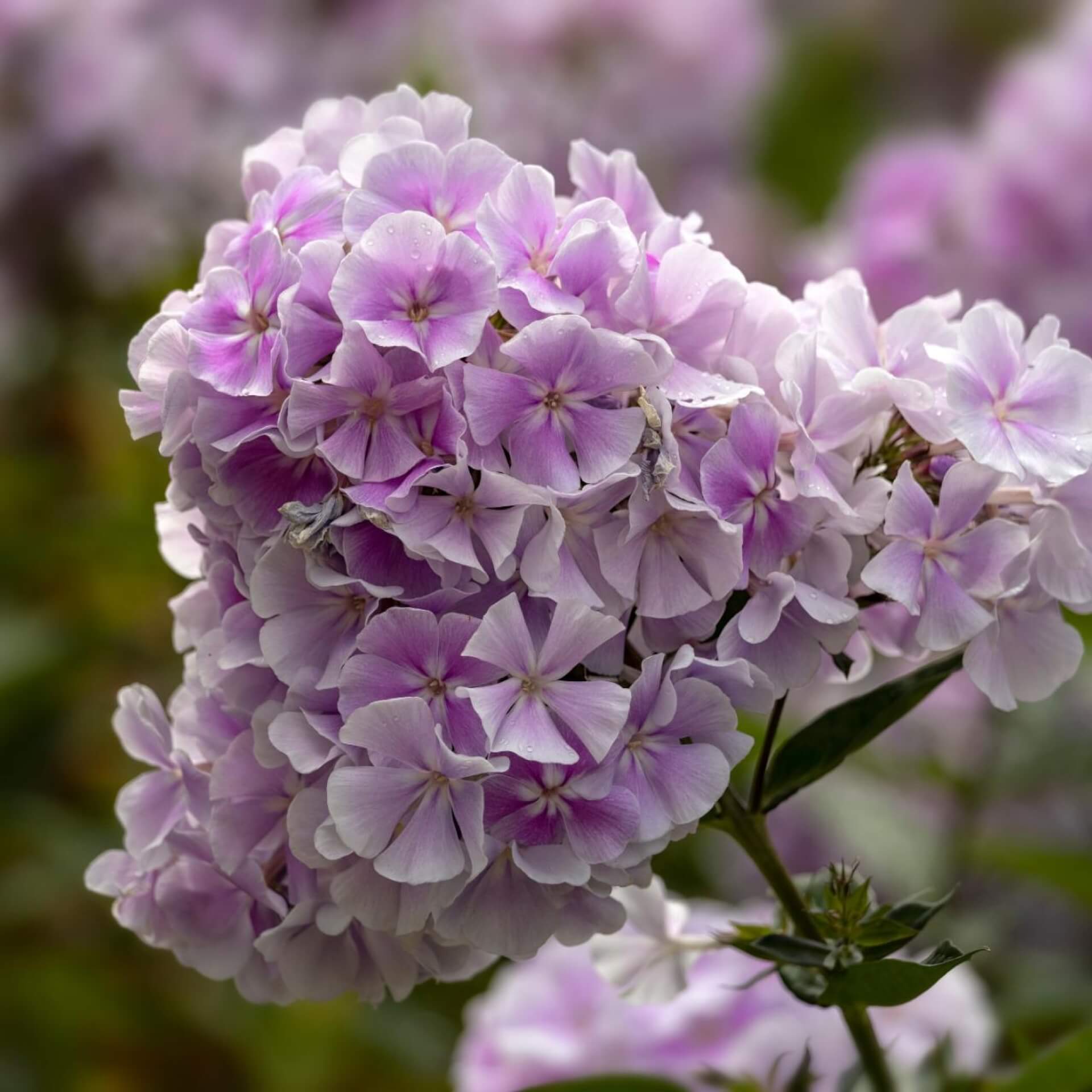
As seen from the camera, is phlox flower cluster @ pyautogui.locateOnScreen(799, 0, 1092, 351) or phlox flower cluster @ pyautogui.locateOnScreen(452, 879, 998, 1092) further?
phlox flower cluster @ pyautogui.locateOnScreen(799, 0, 1092, 351)

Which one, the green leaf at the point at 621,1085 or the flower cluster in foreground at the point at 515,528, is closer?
the flower cluster in foreground at the point at 515,528

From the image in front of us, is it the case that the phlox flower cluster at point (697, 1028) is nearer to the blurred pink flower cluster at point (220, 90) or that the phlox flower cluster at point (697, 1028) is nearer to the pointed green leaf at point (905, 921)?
the pointed green leaf at point (905, 921)

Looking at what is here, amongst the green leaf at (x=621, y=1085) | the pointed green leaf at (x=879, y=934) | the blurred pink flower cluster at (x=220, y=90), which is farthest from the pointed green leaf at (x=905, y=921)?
the blurred pink flower cluster at (x=220, y=90)

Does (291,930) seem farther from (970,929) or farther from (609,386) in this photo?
(970,929)

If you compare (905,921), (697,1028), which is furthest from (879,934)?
(697,1028)

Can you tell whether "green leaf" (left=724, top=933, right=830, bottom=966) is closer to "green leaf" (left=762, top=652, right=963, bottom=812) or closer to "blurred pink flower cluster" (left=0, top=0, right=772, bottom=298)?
"green leaf" (left=762, top=652, right=963, bottom=812)

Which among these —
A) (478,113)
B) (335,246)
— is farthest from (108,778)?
(335,246)

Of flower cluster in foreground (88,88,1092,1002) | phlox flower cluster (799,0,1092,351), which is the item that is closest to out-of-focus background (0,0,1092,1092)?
phlox flower cluster (799,0,1092,351)
